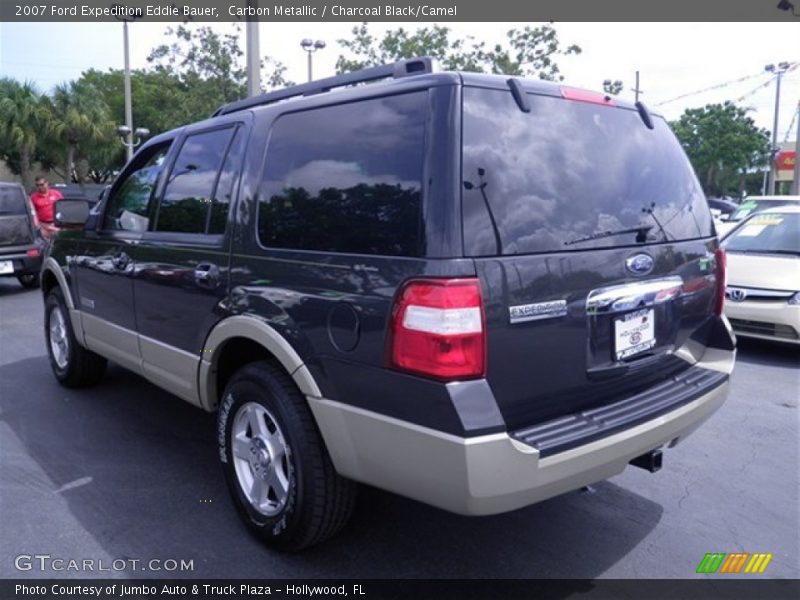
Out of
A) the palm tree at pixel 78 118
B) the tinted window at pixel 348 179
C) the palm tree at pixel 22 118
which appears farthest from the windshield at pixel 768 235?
the palm tree at pixel 78 118

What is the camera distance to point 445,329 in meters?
2.24

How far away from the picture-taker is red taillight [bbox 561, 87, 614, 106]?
109 inches

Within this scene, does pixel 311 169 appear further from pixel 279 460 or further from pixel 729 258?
pixel 729 258

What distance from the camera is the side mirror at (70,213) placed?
474 centimetres

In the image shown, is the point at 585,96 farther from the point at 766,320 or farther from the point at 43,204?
the point at 43,204

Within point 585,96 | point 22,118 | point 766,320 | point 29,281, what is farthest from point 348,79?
point 22,118

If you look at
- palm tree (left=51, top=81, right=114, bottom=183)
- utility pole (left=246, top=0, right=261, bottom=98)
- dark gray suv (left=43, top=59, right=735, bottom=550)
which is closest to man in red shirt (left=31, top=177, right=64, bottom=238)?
utility pole (left=246, top=0, right=261, bottom=98)

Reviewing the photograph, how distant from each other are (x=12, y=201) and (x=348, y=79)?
989 cm

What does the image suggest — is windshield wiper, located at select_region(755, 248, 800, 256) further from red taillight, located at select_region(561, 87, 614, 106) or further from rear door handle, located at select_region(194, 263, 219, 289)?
rear door handle, located at select_region(194, 263, 219, 289)

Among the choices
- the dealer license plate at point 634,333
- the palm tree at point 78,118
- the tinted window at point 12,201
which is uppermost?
the palm tree at point 78,118

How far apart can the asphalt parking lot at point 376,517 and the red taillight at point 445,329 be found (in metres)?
1.12

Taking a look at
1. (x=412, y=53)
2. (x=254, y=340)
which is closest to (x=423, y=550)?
(x=254, y=340)

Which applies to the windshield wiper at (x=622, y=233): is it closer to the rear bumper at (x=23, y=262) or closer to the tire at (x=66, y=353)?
the tire at (x=66, y=353)
